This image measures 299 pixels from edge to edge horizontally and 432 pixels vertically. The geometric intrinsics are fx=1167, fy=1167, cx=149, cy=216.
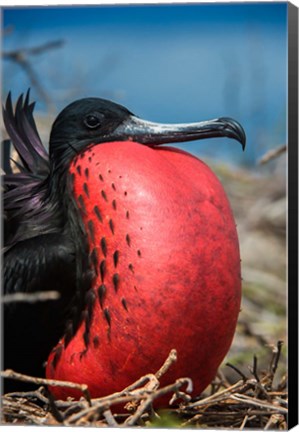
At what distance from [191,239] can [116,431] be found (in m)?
0.57

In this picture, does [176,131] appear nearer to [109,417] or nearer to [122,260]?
[122,260]

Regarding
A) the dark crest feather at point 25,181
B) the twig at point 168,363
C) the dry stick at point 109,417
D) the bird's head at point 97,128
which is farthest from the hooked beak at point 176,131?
the dry stick at point 109,417

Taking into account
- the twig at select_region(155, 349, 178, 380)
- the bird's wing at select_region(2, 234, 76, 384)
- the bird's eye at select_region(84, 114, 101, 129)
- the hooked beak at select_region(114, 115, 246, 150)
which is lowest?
the twig at select_region(155, 349, 178, 380)

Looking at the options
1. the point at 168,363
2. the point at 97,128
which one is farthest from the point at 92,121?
the point at 168,363

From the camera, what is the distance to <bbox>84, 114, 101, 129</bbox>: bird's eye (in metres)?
3.47

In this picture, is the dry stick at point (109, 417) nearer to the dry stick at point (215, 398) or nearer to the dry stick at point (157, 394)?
the dry stick at point (157, 394)

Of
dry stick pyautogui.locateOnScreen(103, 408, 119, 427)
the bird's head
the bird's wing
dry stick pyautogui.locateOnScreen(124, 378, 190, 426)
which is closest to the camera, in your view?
dry stick pyautogui.locateOnScreen(124, 378, 190, 426)

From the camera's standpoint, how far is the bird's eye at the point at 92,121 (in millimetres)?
3475

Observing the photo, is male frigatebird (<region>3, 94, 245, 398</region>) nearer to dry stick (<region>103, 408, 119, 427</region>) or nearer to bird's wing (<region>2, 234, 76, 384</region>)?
bird's wing (<region>2, 234, 76, 384</region>)

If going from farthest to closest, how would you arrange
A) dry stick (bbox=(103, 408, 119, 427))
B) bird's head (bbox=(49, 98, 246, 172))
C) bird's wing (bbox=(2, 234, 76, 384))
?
1. bird's head (bbox=(49, 98, 246, 172))
2. bird's wing (bbox=(2, 234, 76, 384))
3. dry stick (bbox=(103, 408, 119, 427))

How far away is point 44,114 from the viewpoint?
4.44 meters

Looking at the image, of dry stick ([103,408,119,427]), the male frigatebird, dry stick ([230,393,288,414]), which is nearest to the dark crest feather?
the male frigatebird

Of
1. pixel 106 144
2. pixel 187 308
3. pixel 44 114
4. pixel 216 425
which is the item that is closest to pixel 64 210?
pixel 106 144

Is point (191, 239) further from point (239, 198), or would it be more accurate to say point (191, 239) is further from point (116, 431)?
point (239, 198)
